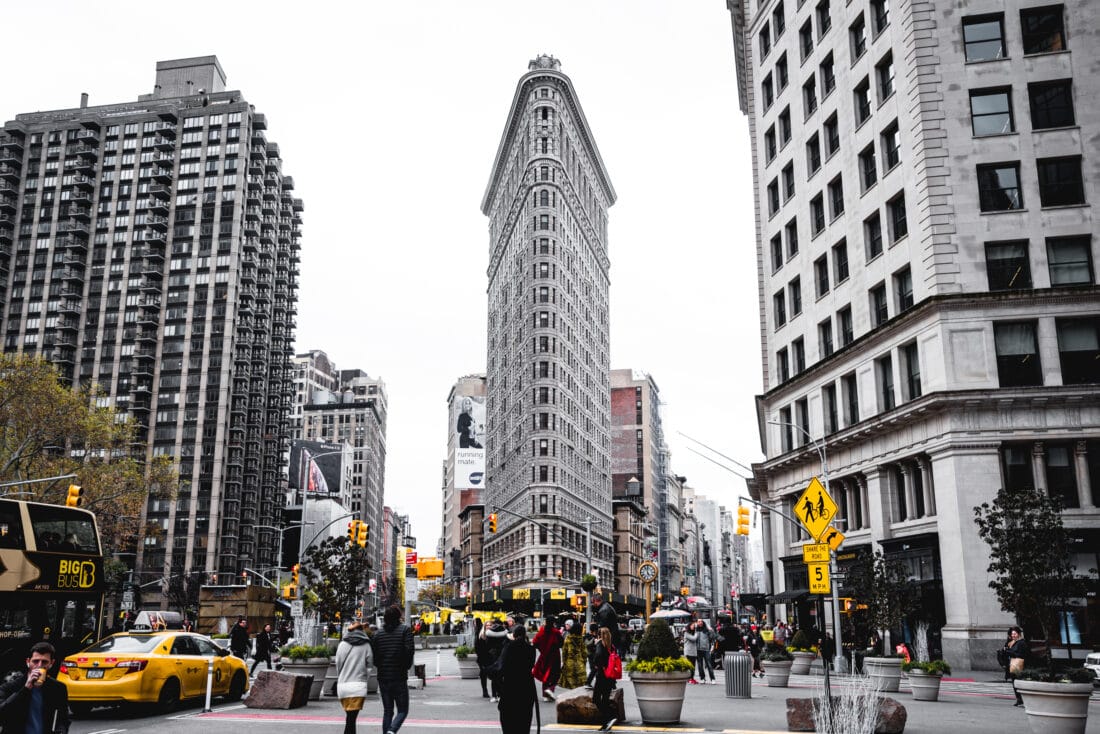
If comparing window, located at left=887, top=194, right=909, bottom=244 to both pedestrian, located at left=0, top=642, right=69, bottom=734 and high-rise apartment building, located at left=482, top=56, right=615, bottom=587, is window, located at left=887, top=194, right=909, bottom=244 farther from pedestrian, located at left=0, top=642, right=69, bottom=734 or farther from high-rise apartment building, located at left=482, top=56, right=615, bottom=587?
high-rise apartment building, located at left=482, top=56, right=615, bottom=587

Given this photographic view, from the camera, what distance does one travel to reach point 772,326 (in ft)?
174

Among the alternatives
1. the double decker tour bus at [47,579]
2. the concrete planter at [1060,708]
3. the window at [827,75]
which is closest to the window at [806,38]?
the window at [827,75]

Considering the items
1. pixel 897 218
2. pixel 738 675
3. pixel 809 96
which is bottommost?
pixel 738 675

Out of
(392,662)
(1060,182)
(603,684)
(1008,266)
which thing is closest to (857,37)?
(1060,182)

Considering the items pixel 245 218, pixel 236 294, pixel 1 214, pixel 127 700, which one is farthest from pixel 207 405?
pixel 127 700

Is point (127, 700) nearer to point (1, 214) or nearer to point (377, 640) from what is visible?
point (377, 640)

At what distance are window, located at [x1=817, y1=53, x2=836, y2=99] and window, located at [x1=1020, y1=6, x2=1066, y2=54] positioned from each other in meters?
9.78

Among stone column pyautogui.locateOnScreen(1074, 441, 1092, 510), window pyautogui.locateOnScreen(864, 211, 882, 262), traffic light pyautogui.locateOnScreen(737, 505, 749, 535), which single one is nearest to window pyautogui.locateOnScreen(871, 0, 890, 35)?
window pyautogui.locateOnScreen(864, 211, 882, 262)

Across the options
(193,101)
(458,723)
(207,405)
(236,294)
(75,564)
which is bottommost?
(458,723)

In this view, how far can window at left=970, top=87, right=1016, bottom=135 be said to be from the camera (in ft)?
125

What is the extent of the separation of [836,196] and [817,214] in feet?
6.93

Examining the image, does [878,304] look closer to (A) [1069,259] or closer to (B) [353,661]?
(A) [1069,259]

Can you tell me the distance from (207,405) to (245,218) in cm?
2908

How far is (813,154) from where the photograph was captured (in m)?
49.1
